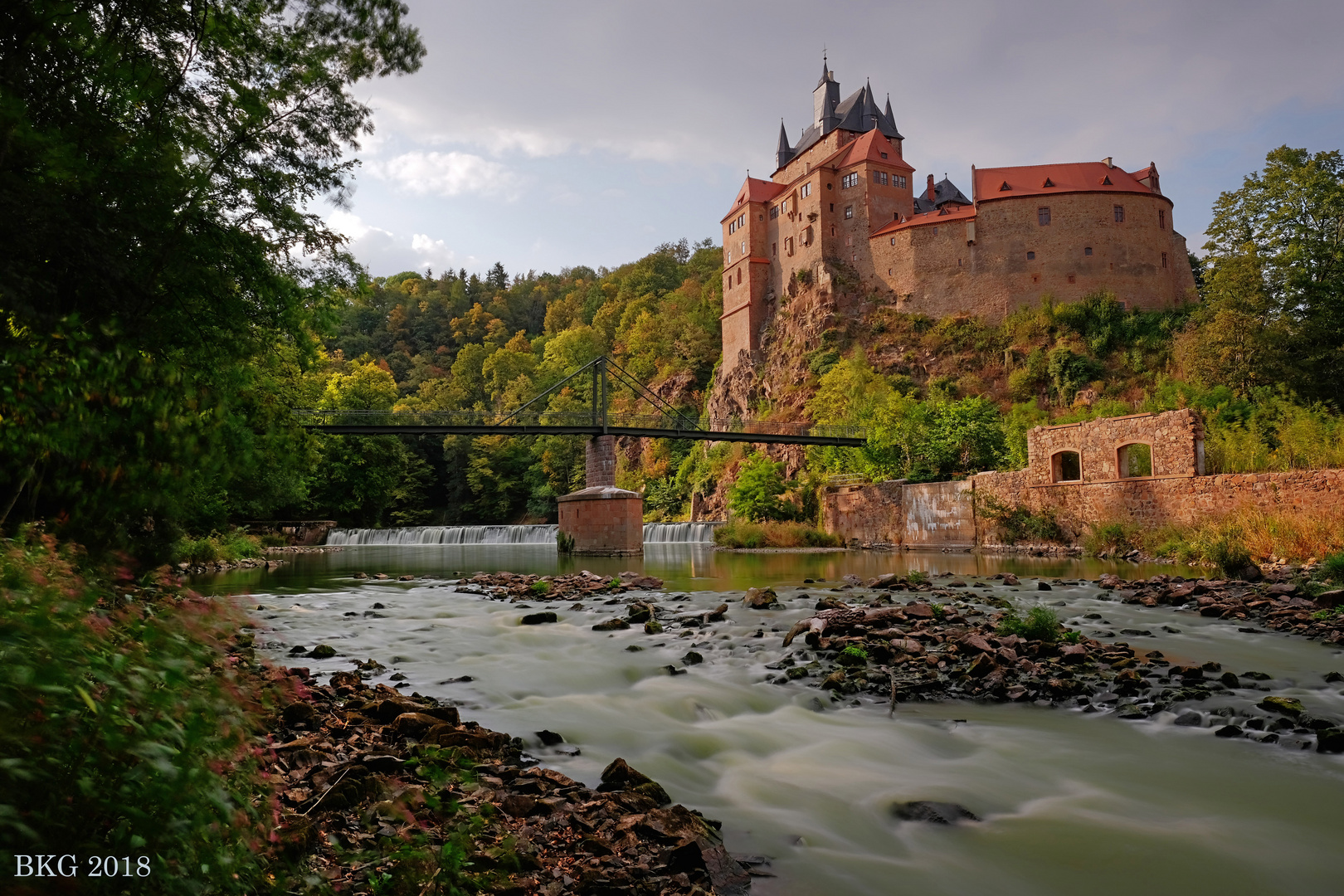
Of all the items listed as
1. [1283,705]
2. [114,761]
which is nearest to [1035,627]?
[1283,705]

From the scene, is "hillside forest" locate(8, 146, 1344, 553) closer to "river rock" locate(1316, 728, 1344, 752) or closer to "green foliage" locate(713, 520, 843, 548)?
"green foliage" locate(713, 520, 843, 548)

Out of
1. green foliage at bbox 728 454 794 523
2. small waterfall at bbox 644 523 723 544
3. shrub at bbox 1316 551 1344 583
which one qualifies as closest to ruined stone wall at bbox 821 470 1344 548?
green foliage at bbox 728 454 794 523

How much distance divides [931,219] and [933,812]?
56.3 metres

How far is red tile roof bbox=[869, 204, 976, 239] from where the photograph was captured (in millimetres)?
54156

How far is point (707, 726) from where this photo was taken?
17.8ft

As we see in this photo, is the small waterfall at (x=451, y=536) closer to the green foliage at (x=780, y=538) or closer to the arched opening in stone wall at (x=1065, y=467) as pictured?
the green foliage at (x=780, y=538)

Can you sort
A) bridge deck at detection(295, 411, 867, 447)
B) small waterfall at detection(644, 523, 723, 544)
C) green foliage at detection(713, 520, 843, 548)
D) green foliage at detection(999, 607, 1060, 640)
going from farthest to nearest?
small waterfall at detection(644, 523, 723, 544) < bridge deck at detection(295, 411, 867, 447) < green foliage at detection(713, 520, 843, 548) < green foliage at detection(999, 607, 1060, 640)

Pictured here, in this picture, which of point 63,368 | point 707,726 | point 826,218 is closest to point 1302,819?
point 707,726

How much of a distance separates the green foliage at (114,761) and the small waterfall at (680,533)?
116ft

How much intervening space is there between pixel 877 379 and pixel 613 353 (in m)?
37.0

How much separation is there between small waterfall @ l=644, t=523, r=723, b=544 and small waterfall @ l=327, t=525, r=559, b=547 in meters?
5.89

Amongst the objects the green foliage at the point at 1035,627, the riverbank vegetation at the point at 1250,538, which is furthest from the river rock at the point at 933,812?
the riverbank vegetation at the point at 1250,538

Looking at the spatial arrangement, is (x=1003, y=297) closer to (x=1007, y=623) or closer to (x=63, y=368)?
(x=1007, y=623)

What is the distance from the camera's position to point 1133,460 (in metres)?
22.4
